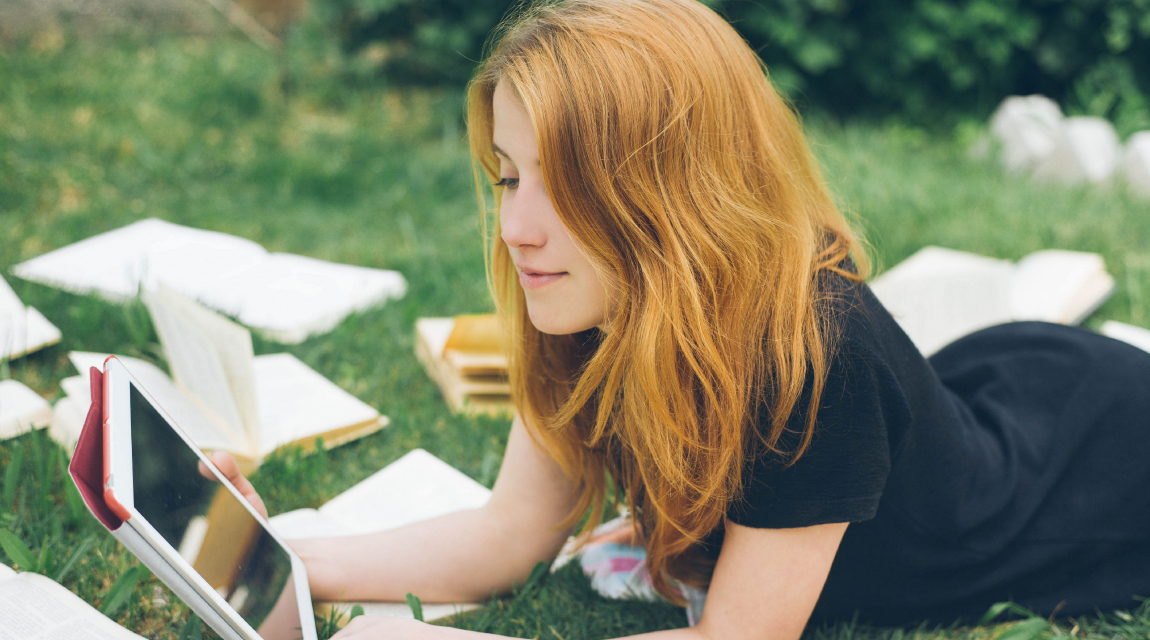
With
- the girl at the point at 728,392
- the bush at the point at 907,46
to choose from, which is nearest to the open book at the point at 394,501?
the girl at the point at 728,392

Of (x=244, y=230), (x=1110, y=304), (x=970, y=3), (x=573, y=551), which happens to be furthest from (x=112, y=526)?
(x=970, y=3)

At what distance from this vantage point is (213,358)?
1577mm

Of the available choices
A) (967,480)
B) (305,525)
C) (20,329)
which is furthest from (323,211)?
(967,480)

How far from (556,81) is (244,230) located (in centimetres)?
244

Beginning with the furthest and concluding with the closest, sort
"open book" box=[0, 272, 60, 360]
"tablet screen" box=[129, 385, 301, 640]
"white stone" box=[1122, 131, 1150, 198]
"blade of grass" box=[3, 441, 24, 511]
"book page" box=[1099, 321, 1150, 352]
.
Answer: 1. "white stone" box=[1122, 131, 1150, 198]
2. "book page" box=[1099, 321, 1150, 352]
3. "open book" box=[0, 272, 60, 360]
4. "blade of grass" box=[3, 441, 24, 511]
5. "tablet screen" box=[129, 385, 301, 640]

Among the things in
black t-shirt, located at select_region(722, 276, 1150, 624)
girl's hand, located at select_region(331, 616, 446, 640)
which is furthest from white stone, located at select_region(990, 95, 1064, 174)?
girl's hand, located at select_region(331, 616, 446, 640)

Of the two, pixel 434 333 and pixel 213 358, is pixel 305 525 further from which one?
pixel 434 333

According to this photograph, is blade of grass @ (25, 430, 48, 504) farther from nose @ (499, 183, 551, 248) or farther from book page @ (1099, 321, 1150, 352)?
book page @ (1099, 321, 1150, 352)

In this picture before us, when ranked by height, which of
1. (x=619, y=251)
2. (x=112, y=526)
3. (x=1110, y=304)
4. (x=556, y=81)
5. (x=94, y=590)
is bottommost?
(x=1110, y=304)

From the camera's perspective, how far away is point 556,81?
96 centimetres

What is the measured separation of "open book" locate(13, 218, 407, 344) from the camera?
2.32 meters

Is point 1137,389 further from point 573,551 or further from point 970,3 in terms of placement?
point 970,3

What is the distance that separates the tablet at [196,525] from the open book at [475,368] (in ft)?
2.58

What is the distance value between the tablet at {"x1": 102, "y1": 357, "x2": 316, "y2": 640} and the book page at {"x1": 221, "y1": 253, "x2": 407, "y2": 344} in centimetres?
116
